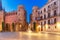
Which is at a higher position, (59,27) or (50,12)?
(50,12)

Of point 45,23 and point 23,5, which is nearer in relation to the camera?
point 45,23

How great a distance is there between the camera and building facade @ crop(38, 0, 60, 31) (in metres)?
36.4

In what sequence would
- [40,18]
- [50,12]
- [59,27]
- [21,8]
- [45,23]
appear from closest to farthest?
[59,27] → [50,12] → [45,23] → [40,18] → [21,8]

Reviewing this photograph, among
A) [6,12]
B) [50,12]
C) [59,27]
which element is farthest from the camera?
[6,12]

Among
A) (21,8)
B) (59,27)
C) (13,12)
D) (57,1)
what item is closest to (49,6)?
(57,1)

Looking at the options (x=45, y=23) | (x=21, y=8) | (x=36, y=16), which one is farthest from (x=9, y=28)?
(x=45, y=23)

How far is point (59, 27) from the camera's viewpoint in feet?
118

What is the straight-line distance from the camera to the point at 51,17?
126 ft

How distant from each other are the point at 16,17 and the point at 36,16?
9.80 metres

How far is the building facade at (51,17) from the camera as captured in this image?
119 feet

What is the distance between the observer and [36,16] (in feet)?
160

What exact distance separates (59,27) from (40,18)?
1173cm

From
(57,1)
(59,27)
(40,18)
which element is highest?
(57,1)

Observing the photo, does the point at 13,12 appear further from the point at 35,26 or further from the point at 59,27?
the point at 59,27
